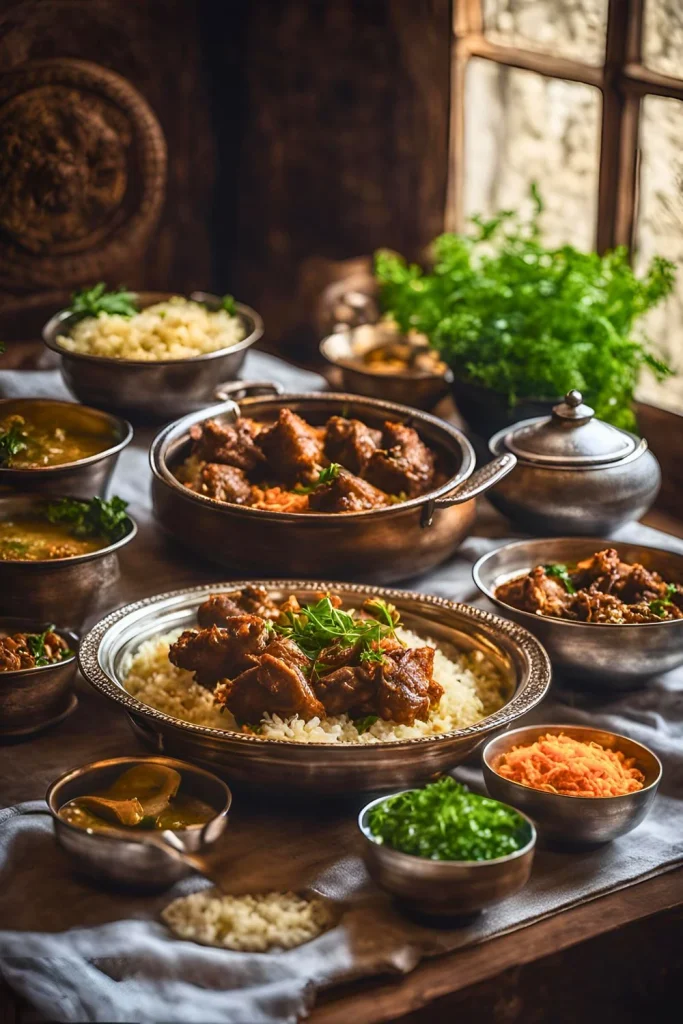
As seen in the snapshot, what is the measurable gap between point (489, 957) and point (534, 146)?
3.65 meters

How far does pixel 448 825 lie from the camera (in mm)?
2238

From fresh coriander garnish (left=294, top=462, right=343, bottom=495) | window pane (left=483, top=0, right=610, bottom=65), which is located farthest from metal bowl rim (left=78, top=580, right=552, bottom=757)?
window pane (left=483, top=0, right=610, bottom=65)

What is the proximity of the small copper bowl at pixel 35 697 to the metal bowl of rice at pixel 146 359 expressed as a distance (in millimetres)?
1498

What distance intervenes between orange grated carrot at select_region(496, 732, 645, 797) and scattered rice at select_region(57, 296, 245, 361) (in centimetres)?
217

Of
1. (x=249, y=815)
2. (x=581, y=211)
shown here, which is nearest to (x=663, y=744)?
(x=249, y=815)

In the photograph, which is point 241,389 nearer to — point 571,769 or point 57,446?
point 57,446

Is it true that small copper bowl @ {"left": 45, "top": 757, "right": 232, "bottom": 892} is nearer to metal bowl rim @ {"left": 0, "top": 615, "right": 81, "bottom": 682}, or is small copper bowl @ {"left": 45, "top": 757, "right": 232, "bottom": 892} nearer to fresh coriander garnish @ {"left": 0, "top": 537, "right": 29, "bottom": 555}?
metal bowl rim @ {"left": 0, "top": 615, "right": 81, "bottom": 682}

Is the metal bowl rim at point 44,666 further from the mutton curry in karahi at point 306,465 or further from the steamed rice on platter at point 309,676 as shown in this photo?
the mutton curry in karahi at point 306,465

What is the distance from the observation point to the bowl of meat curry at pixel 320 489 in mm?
3340

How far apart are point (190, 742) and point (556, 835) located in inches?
29.5

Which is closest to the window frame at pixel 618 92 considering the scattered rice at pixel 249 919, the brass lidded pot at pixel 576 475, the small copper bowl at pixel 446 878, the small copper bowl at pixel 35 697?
the brass lidded pot at pixel 576 475

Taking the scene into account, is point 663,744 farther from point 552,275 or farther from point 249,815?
point 552,275

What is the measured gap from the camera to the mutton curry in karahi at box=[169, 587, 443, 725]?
258 centimetres

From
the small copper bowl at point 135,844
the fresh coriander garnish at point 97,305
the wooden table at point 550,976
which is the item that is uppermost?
the fresh coriander garnish at point 97,305
